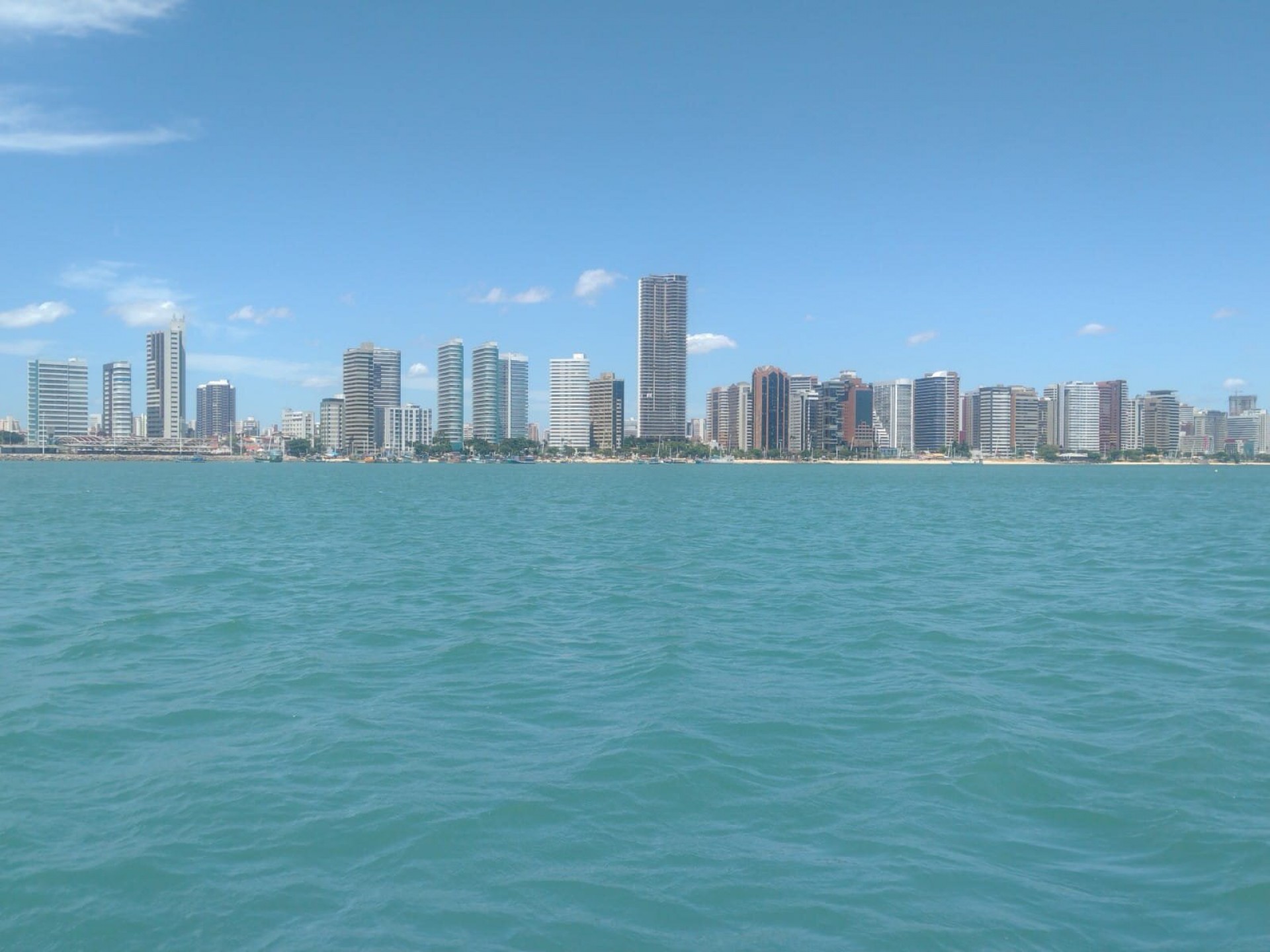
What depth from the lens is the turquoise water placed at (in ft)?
25.1

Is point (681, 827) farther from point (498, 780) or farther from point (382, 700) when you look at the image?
point (382, 700)

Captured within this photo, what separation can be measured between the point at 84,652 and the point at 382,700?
23.3 ft

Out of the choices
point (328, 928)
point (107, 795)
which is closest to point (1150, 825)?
point (328, 928)

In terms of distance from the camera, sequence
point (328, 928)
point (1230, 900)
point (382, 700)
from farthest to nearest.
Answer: point (382, 700) < point (1230, 900) < point (328, 928)

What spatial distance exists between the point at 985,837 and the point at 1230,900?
2016mm

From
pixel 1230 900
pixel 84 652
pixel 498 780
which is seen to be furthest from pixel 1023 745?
pixel 84 652

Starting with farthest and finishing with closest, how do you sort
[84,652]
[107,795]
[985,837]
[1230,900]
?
[84,652] < [107,795] < [985,837] < [1230,900]

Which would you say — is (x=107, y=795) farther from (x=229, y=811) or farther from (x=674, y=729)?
(x=674, y=729)

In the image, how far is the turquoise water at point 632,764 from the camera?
7645 mm

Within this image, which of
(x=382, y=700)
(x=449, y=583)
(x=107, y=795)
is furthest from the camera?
(x=449, y=583)

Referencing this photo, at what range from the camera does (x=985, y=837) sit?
9039 mm

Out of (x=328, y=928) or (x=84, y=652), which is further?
(x=84, y=652)

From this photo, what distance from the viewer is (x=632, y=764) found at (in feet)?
36.0

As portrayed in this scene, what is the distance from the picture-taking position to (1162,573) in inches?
1163
